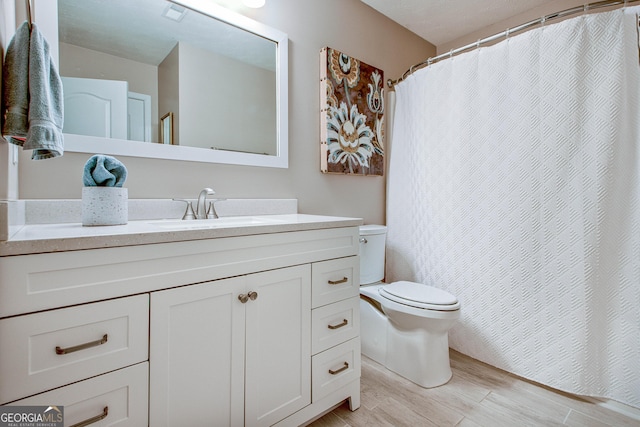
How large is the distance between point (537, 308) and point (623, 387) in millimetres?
440

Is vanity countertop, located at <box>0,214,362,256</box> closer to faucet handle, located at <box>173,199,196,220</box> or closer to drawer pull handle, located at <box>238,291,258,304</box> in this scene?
drawer pull handle, located at <box>238,291,258,304</box>

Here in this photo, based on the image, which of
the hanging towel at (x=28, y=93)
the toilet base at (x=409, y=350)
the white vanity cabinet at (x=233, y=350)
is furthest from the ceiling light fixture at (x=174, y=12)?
the toilet base at (x=409, y=350)

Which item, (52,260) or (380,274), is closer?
(52,260)

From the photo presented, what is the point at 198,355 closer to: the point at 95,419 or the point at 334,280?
the point at 95,419

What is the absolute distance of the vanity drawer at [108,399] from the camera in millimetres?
742

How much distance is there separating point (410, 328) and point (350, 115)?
141 centimetres

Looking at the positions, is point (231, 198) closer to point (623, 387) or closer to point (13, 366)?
point (13, 366)

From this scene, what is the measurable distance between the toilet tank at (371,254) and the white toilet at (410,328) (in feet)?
0.09

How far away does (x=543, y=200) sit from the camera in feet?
5.18

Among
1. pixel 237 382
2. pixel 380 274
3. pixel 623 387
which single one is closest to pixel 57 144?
pixel 237 382

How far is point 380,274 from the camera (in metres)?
2.10

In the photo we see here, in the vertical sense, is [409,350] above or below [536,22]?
below

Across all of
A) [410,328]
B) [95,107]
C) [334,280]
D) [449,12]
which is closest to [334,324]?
[334,280]

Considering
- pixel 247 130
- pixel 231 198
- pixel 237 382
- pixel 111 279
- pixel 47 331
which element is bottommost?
pixel 237 382
